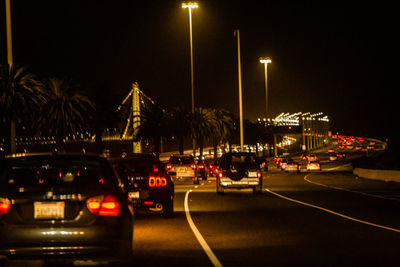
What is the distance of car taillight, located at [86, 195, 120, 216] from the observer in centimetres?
850

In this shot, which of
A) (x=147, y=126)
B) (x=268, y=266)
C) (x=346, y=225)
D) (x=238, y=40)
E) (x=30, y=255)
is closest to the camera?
(x=30, y=255)

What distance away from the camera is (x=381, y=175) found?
44.0 metres

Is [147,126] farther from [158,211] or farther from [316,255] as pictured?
[316,255]

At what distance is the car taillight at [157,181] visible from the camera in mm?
A: 17641

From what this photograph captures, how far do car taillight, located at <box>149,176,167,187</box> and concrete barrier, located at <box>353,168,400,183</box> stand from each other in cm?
2602

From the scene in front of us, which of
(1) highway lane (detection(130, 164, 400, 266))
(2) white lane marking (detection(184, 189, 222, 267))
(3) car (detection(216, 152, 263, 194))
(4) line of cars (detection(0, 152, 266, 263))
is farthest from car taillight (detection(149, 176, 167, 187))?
(3) car (detection(216, 152, 263, 194))

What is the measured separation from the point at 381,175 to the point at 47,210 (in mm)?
37877

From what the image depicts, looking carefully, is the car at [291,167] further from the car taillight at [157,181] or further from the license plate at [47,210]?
the license plate at [47,210]

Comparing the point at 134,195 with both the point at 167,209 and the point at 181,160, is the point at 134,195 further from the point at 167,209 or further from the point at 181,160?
the point at 181,160

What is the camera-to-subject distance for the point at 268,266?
33.4 feet

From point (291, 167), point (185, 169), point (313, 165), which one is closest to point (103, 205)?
point (185, 169)

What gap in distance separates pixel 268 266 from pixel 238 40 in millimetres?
43268

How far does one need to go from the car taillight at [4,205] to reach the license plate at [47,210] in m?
0.31

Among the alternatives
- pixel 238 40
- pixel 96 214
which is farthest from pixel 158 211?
pixel 238 40
